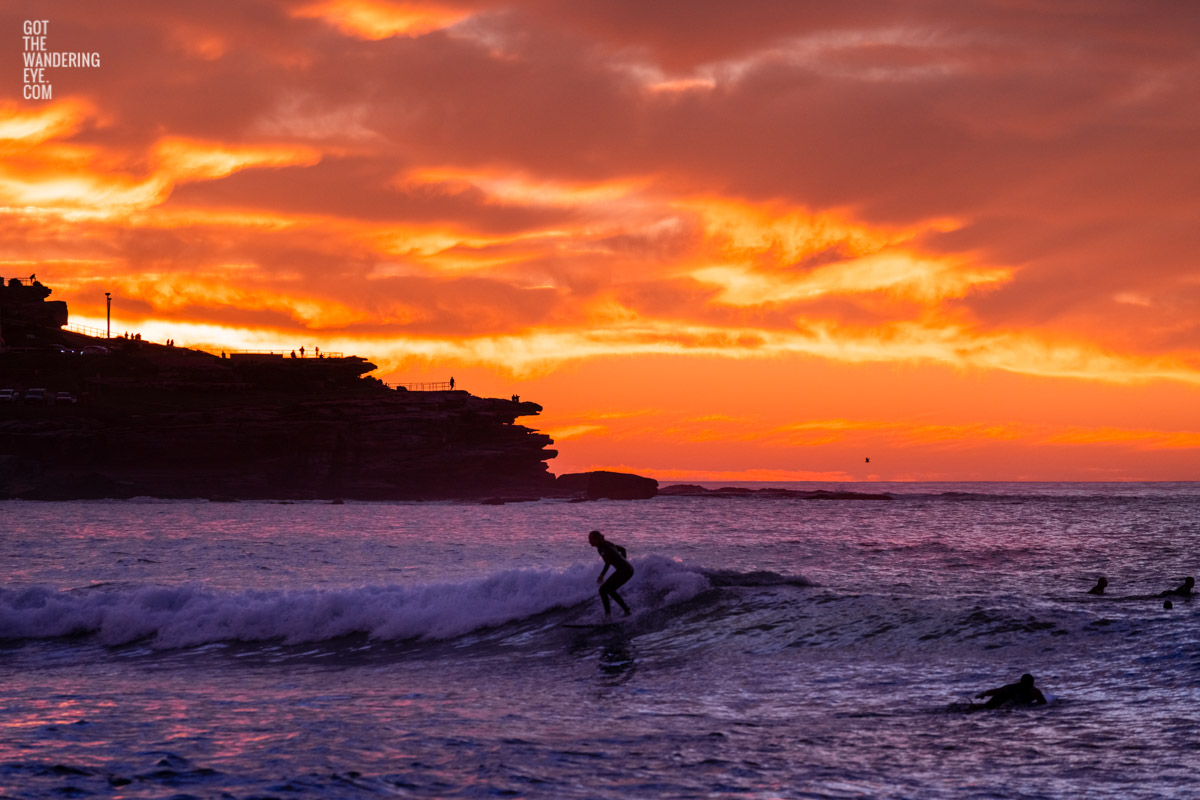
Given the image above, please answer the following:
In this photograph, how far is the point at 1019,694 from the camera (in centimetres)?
1252

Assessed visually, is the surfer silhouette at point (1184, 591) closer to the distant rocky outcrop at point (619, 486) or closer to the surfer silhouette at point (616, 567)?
the surfer silhouette at point (616, 567)

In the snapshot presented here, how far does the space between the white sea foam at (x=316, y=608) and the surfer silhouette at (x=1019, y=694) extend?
10.2 metres

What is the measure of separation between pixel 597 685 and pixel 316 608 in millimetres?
10509

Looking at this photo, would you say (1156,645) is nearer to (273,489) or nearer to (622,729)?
(622,729)

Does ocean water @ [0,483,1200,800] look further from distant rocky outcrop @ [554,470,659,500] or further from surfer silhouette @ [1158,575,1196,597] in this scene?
distant rocky outcrop @ [554,470,659,500]

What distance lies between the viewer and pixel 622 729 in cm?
1169

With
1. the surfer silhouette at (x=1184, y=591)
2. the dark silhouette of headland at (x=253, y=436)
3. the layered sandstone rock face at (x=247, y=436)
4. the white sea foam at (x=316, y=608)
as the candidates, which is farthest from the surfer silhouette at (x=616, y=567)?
the layered sandstone rock face at (x=247, y=436)

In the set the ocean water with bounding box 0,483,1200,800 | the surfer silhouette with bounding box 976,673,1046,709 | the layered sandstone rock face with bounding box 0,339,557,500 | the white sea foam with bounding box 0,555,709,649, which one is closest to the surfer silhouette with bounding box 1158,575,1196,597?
the ocean water with bounding box 0,483,1200,800

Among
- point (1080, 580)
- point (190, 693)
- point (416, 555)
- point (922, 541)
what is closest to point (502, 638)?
point (190, 693)

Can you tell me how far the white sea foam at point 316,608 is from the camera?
21.9 metres

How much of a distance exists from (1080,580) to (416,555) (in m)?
27.8

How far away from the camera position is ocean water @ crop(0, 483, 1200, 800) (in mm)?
9617

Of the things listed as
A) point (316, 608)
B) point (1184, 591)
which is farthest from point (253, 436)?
point (1184, 591)

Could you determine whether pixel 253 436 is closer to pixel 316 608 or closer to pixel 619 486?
pixel 619 486
